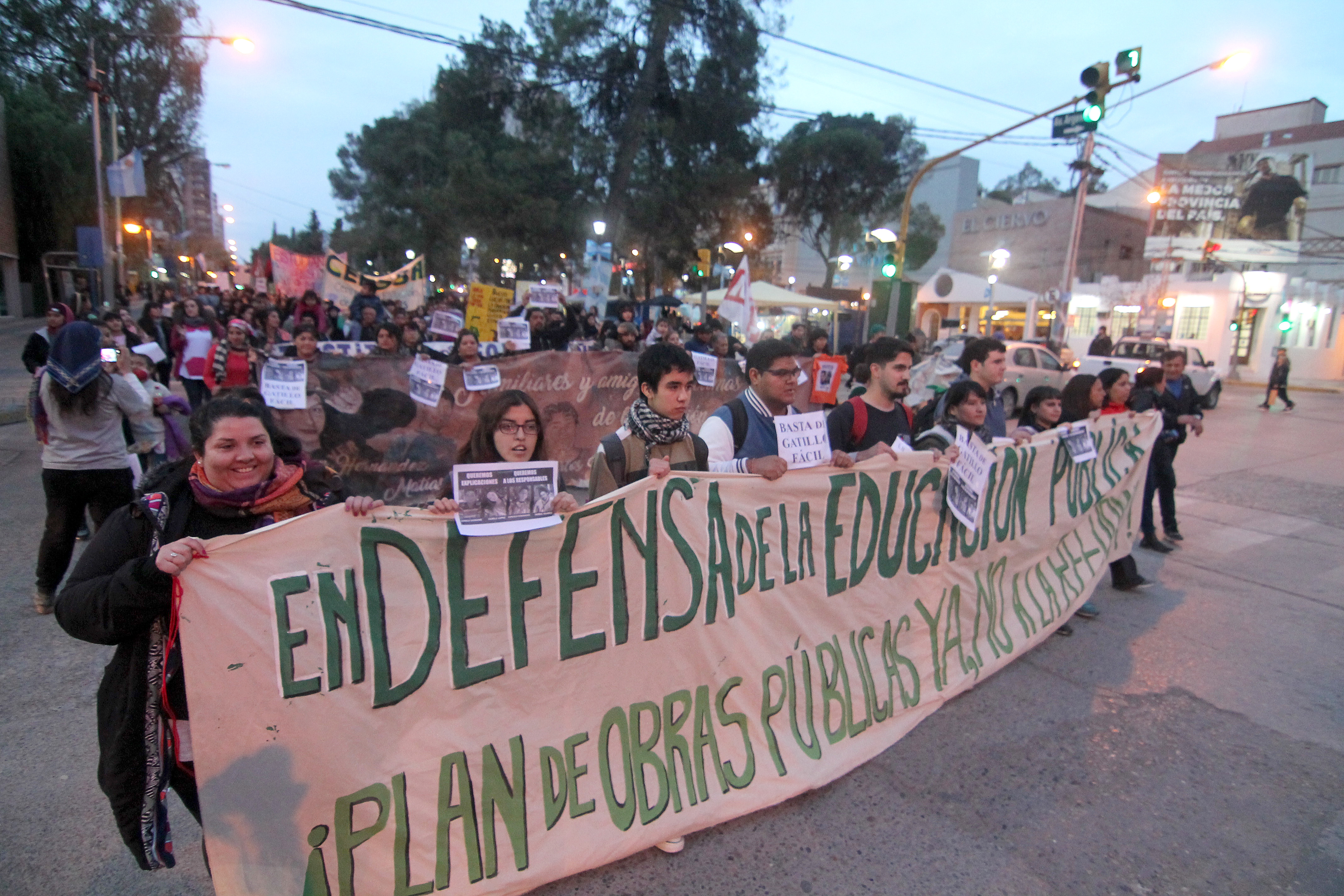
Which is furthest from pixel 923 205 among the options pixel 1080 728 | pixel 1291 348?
pixel 1080 728

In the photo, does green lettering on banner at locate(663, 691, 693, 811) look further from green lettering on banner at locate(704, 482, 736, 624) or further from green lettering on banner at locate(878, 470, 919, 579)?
green lettering on banner at locate(878, 470, 919, 579)

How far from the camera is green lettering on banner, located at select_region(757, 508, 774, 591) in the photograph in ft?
10.1

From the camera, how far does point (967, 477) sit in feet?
12.4

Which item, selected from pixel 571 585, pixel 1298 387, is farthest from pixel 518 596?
pixel 1298 387

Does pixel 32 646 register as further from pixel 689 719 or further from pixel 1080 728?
pixel 1080 728

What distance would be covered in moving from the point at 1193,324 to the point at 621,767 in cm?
3637

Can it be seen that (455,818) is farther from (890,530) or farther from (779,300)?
(779,300)

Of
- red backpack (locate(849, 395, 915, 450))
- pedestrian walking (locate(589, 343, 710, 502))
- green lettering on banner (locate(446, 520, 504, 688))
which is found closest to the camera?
green lettering on banner (locate(446, 520, 504, 688))

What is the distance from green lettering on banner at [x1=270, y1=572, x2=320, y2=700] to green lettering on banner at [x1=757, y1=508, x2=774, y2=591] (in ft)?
5.43

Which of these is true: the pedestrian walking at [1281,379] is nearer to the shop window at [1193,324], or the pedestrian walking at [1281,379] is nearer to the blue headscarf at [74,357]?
the shop window at [1193,324]

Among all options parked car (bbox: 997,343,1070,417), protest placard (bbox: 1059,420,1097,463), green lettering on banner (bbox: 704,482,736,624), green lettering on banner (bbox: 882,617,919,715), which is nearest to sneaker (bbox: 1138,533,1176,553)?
protest placard (bbox: 1059,420,1097,463)

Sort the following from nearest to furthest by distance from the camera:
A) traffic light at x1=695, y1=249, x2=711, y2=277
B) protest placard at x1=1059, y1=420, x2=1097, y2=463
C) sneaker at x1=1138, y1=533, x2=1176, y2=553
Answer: protest placard at x1=1059, y1=420, x2=1097, y2=463 → sneaker at x1=1138, y1=533, x2=1176, y2=553 → traffic light at x1=695, y1=249, x2=711, y2=277

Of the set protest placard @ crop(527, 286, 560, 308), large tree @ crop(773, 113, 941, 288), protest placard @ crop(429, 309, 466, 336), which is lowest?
protest placard @ crop(429, 309, 466, 336)

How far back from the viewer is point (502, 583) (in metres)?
2.45
